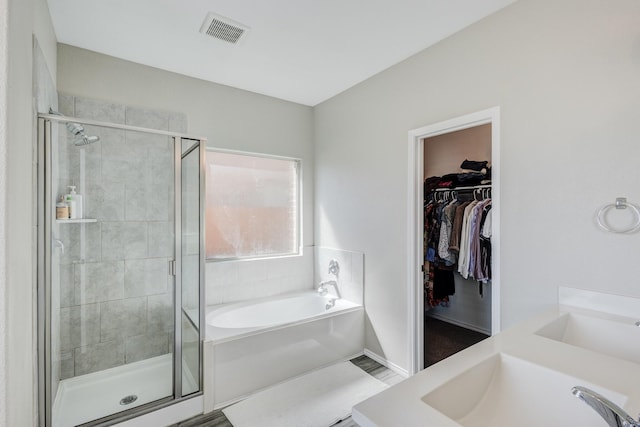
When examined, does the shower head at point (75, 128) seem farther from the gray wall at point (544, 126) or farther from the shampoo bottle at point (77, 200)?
the gray wall at point (544, 126)

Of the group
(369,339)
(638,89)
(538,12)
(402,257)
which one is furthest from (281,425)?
(538,12)

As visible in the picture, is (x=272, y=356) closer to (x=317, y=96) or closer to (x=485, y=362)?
(x=485, y=362)

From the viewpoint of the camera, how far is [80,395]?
81.9 inches

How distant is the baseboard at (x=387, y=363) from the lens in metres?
2.66

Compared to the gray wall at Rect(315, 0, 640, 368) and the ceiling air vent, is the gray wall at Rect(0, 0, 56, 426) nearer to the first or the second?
the ceiling air vent

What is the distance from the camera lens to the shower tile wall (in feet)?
6.95

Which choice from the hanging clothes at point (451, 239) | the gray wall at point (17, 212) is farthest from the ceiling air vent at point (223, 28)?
the hanging clothes at point (451, 239)

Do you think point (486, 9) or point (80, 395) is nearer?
point (486, 9)

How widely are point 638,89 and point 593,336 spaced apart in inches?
45.0

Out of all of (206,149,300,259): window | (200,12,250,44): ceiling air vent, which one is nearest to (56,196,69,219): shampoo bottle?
(206,149,300,259): window

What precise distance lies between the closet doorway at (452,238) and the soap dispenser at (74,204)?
2.36m

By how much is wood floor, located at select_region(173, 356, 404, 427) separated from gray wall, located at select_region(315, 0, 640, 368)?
22 cm

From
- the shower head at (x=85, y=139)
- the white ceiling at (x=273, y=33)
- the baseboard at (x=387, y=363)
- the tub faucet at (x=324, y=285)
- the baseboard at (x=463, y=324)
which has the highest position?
the white ceiling at (x=273, y=33)

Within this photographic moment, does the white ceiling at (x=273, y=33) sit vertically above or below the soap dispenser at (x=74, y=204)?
above
